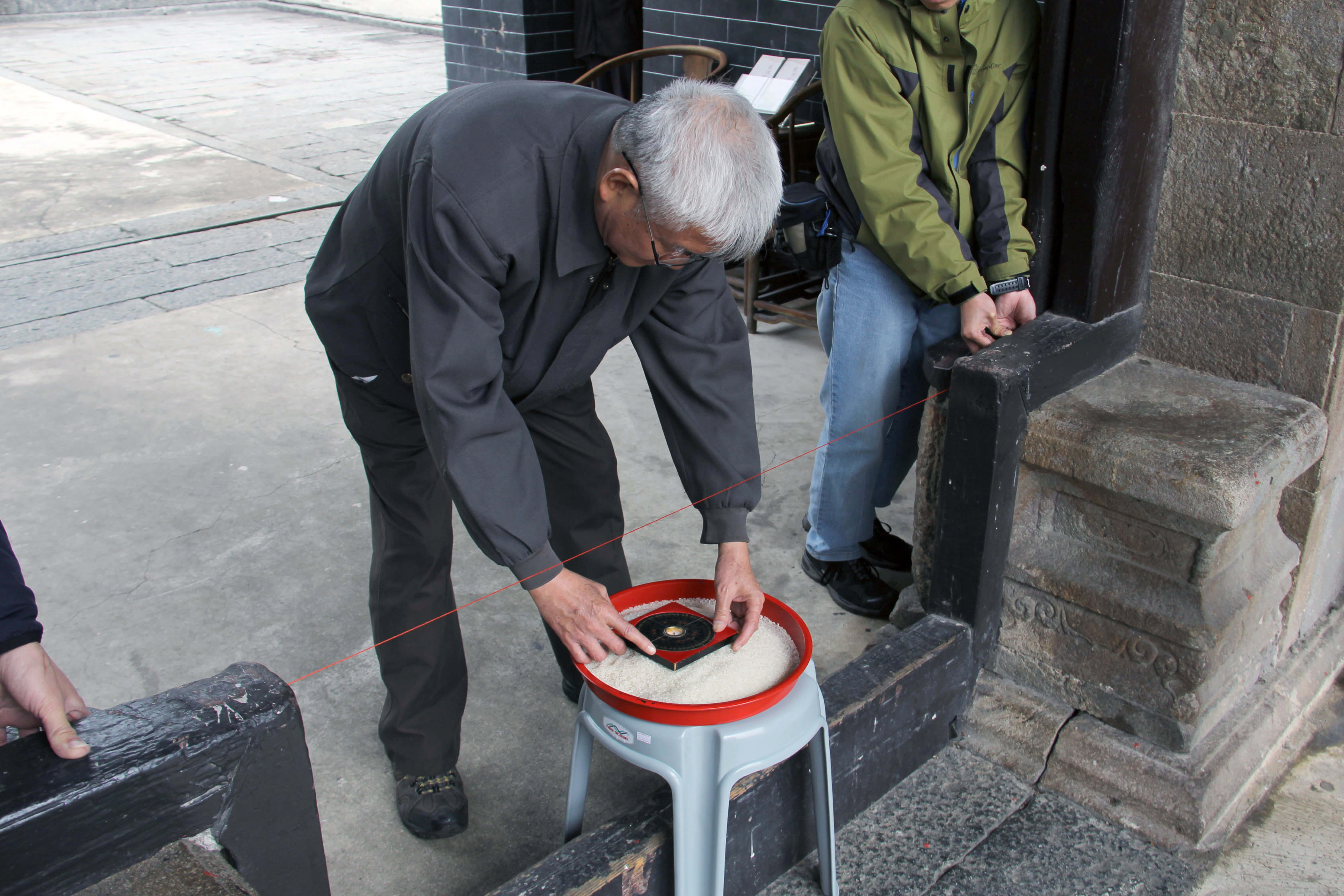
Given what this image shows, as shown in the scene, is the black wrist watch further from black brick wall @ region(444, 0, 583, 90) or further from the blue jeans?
black brick wall @ region(444, 0, 583, 90)

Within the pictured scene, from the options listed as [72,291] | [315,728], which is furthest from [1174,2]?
[72,291]

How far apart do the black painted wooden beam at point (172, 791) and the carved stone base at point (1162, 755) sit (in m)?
1.57

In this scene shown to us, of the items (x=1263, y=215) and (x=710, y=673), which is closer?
(x=710, y=673)

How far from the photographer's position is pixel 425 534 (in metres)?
2.12

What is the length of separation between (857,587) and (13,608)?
6.84 ft

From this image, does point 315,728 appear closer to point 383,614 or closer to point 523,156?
point 383,614

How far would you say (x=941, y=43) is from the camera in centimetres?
228

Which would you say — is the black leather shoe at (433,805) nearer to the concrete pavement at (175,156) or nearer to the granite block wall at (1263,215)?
the granite block wall at (1263,215)

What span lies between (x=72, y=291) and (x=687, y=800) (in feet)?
15.9

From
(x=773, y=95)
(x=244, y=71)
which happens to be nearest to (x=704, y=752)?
(x=773, y=95)

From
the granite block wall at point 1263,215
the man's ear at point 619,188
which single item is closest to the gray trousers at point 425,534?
the man's ear at point 619,188

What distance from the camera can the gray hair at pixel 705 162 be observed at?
59.4 inches

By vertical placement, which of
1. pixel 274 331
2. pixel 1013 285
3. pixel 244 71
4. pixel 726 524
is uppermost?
pixel 244 71

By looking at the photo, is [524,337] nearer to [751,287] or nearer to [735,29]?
[751,287]
